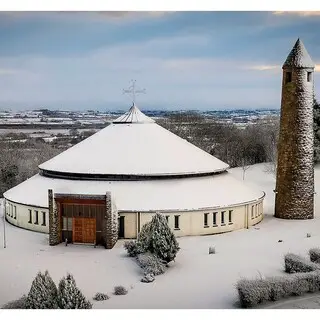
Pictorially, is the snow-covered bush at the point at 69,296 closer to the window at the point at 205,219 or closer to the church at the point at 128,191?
the church at the point at 128,191

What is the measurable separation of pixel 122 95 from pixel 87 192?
2780 mm

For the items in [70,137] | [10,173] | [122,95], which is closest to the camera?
[122,95]

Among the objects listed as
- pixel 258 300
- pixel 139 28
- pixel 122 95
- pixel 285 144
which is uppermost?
pixel 139 28

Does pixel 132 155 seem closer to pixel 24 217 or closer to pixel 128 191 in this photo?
pixel 128 191

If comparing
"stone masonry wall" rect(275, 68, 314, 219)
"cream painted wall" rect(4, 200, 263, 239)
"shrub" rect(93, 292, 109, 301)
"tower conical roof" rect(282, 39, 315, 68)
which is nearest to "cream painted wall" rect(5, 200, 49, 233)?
"cream painted wall" rect(4, 200, 263, 239)

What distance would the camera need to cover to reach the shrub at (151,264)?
10.8 m

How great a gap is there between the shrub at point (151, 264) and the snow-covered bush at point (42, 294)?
1818mm

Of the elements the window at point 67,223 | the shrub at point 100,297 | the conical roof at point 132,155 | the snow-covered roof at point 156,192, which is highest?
the conical roof at point 132,155

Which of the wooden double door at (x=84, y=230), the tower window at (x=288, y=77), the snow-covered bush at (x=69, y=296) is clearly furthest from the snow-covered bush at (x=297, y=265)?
the tower window at (x=288, y=77)

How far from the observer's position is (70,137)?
540 inches

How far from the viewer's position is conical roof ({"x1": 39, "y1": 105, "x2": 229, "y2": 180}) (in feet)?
47.4
